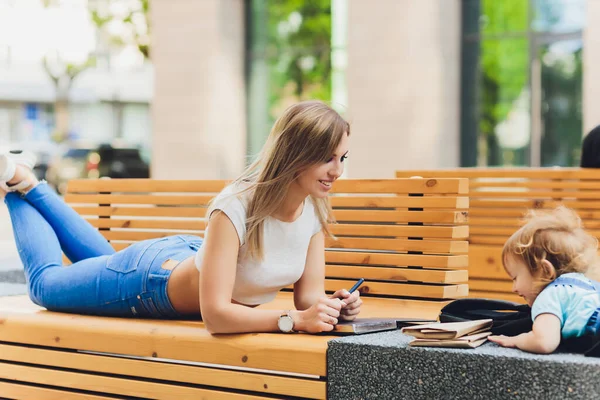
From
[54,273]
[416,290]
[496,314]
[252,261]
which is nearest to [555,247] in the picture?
[496,314]

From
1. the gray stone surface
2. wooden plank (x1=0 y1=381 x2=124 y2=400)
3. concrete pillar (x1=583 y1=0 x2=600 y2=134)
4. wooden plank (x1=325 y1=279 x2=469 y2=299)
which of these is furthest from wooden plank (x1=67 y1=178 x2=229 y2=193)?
concrete pillar (x1=583 y1=0 x2=600 y2=134)

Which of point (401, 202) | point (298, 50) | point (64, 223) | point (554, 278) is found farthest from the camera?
point (298, 50)

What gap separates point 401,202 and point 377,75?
754 cm

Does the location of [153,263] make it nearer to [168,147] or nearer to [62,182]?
[168,147]

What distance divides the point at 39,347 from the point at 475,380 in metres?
1.99

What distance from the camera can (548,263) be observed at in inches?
116

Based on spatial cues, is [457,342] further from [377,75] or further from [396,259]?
[377,75]

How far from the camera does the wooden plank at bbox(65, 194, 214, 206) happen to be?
505 cm

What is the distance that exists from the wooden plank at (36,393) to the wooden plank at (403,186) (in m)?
1.58

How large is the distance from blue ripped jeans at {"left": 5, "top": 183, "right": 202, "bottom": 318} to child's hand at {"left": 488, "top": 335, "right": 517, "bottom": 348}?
4.66ft

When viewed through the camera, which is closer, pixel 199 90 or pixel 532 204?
pixel 532 204

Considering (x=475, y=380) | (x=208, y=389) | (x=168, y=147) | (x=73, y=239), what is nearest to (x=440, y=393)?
(x=475, y=380)

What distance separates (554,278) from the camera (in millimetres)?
2949

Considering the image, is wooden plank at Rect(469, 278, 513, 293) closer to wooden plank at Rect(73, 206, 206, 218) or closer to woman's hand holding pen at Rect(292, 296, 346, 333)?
wooden plank at Rect(73, 206, 206, 218)
